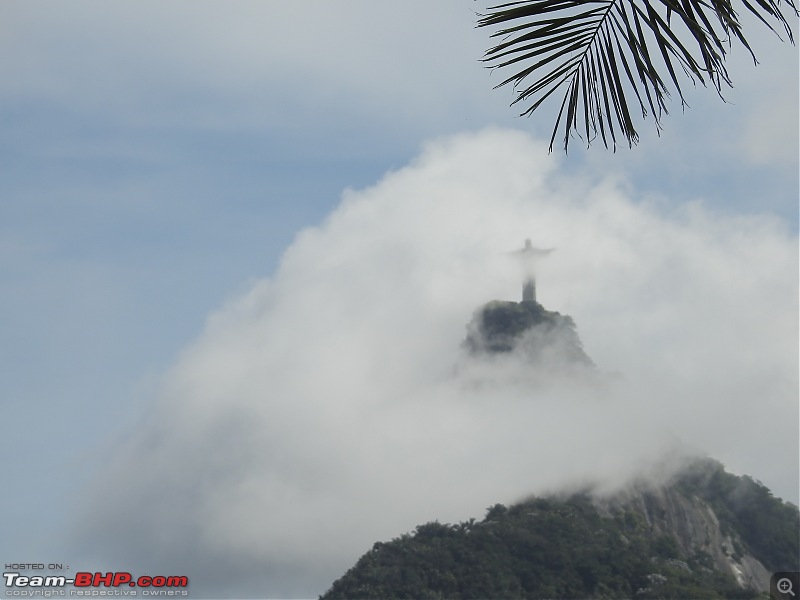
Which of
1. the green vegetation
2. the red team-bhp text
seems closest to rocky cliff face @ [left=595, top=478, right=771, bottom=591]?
the green vegetation

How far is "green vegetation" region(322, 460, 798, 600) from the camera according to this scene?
83.9 metres

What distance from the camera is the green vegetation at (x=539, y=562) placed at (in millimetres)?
83875

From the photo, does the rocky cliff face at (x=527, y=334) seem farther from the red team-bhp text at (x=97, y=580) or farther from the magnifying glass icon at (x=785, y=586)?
the magnifying glass icon at (x=785, y=586)

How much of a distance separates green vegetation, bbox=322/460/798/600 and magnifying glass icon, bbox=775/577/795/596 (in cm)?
7729

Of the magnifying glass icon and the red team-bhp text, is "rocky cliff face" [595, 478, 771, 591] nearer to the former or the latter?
the red team-bhp text

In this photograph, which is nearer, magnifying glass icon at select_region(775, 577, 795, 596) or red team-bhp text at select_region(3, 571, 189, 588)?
magnifying glass icon at select_region(775, 577, 795, 596)

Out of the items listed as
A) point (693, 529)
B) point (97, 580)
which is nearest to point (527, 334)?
point (693, 529)

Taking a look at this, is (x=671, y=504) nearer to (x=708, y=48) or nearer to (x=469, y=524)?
(x=469, y=524)

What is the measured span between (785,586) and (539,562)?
84.1m

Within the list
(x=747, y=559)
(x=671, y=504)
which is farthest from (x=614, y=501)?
(x=747, y=559)

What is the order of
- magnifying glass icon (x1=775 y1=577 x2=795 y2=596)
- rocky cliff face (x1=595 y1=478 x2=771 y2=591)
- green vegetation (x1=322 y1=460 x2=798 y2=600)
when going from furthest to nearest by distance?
rocky cliff face (x1=595 y1=478 x2=771 y2=591)
green vegetation (x1=322 y1=460 x2=798 y2=600)
magnifying glass icon (x1=775 y1=577 x2=795 y2=596)

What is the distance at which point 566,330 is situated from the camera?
137m

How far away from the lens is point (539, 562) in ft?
288

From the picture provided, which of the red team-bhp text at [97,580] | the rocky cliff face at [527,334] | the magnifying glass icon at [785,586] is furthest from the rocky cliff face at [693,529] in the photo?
the magnifying glass icon at [785,586]
